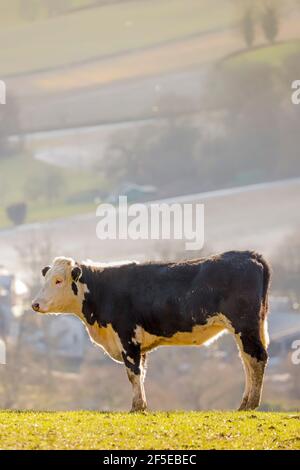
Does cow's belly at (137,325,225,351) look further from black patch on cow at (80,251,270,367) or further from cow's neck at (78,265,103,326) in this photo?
cow's neck at (78,265,103,326)

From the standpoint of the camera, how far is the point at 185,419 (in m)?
26.3

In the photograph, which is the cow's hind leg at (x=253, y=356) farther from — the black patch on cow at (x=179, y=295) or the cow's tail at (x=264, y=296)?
the cow's tail at (x=264, y=296)

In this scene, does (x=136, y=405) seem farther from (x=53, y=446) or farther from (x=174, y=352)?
(x=174, y=352)

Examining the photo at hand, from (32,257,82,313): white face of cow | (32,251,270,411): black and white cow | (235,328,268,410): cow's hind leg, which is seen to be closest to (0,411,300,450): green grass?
(235,328,268,410): cow's hind leg

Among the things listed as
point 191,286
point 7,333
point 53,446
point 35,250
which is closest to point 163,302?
point 191,286

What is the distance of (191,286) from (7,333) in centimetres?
12687

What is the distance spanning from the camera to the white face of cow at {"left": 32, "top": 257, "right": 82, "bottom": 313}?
30.2 metres

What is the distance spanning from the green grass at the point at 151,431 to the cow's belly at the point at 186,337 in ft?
6.61

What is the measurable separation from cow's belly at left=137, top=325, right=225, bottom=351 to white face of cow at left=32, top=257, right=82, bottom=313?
5.25ft

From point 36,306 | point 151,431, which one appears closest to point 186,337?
point 36,306

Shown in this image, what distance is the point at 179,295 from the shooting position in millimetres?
29297

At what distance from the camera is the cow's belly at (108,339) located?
2997cm

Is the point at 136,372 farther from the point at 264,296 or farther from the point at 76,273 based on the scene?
the point at 264,296

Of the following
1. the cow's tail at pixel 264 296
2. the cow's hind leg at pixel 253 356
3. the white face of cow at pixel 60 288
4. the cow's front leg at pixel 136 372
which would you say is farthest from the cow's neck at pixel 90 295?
the cow's tail at pixel 264 296
